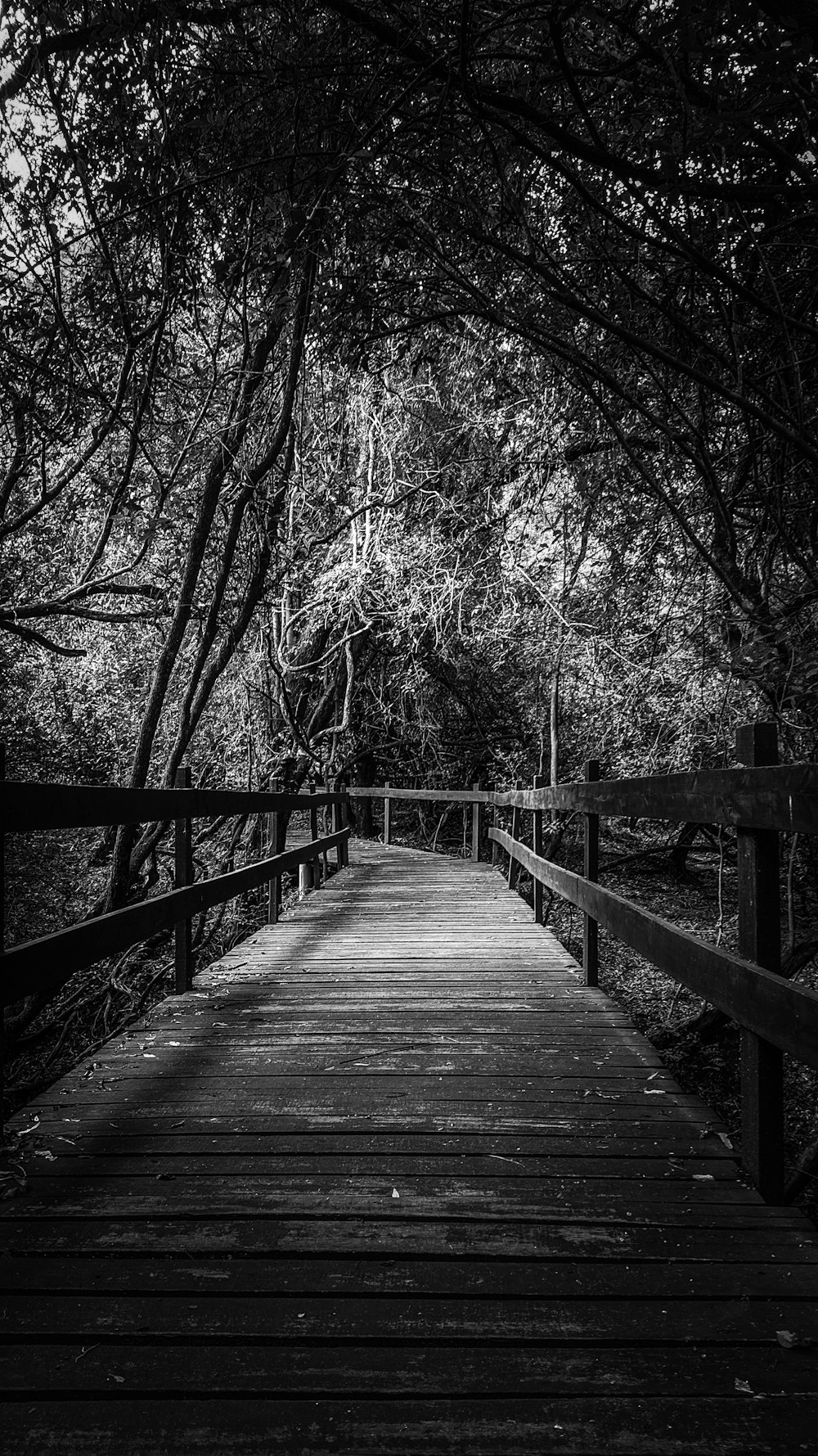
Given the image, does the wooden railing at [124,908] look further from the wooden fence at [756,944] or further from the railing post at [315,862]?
the railing post at [315,862]

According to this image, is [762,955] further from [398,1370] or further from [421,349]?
[421,349]

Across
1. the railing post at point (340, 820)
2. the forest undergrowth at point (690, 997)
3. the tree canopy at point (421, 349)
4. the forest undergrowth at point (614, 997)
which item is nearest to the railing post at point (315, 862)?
the forest undergrowth at point (614, 997)

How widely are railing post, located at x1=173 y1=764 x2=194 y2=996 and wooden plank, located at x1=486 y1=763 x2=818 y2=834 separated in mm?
2031

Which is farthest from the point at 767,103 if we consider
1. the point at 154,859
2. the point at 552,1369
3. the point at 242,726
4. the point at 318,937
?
the point at 242,726

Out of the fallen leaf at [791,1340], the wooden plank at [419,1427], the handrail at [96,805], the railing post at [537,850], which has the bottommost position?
the wooden plank at [419,1427]

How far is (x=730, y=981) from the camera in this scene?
251 cm

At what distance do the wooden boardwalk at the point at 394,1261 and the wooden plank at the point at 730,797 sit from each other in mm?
992

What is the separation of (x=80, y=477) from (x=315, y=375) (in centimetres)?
258

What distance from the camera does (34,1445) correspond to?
153 cm

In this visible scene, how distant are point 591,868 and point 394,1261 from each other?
285 cm

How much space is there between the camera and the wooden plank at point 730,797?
2.14m

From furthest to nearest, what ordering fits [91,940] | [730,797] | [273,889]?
1. [273,889]
2. [91,940]
3. [730,797]

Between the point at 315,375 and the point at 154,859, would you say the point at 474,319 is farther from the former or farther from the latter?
the point at 154,859

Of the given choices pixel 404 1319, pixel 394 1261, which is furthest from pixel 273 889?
pixel 404 1319
